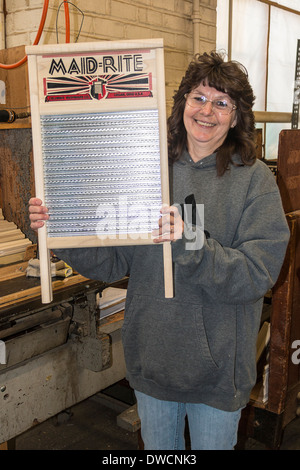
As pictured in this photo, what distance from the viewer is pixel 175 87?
431 cm

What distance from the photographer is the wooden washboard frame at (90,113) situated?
5.09 ft

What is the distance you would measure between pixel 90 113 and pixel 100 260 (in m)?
0.51

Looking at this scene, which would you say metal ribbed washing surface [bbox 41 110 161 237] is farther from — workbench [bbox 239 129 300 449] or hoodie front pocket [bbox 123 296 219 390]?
workbench [bbox 239 129 300 449]

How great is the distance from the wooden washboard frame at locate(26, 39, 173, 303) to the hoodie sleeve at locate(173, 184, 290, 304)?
99 mm

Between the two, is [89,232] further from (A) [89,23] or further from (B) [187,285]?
(A) [89,23]

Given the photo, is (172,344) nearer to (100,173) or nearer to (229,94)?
(100,173)

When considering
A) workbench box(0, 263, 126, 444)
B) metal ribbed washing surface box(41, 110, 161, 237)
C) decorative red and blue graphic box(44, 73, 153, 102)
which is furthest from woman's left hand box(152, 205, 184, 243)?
workbench box(0, 263, 126, 444)

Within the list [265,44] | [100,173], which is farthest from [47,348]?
[265,44]

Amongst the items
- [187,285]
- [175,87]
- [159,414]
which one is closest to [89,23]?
[175,87]

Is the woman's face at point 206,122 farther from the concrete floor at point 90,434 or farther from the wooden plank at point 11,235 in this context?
the concrete floor at point 90,434

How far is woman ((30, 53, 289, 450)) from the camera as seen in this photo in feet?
4.85

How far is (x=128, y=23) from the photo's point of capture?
3.82m

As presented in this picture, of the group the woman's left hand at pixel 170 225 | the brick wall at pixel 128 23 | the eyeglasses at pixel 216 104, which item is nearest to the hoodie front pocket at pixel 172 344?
the woman's left hand at pixel 170 225

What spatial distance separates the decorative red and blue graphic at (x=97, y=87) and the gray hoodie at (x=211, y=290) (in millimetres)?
323
